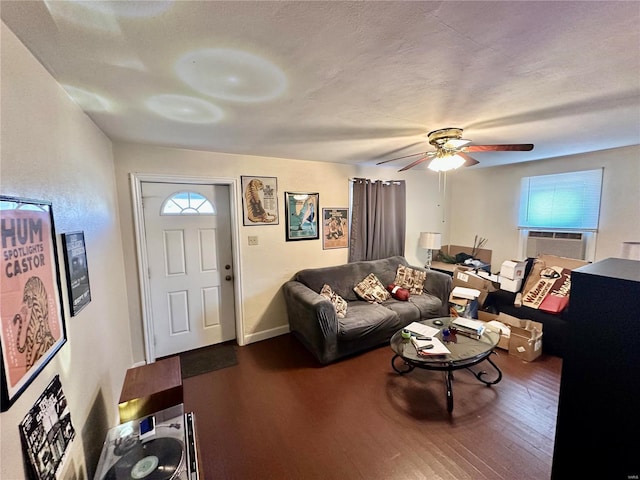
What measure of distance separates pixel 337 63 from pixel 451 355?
226 cm

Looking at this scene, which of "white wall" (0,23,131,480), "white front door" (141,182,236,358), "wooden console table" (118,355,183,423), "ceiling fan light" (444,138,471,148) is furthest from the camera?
"white front door" (141,182,236,358)

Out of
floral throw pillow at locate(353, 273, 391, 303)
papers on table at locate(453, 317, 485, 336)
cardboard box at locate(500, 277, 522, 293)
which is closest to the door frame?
floral throw pillow at locate(353, 273, 391, 303)

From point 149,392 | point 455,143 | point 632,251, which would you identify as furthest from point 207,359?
point 632,251

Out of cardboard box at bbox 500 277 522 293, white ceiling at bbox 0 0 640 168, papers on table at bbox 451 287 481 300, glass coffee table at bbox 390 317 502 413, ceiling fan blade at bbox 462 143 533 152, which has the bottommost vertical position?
glass coffee table at bbox 390 317 502 413

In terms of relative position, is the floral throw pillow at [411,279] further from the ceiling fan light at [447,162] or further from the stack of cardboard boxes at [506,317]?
the ceiling fan light at [447,162]

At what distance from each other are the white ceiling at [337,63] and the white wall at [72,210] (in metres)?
0.16

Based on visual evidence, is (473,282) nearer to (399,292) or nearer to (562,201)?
(399,292)

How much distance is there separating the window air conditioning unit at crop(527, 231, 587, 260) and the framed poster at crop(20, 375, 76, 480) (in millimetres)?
5067

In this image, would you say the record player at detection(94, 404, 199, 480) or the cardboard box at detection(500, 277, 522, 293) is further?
the cardboard box at detection(500, 277, 522, 293)

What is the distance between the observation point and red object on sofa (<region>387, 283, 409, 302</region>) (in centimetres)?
352

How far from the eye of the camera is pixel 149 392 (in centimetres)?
165

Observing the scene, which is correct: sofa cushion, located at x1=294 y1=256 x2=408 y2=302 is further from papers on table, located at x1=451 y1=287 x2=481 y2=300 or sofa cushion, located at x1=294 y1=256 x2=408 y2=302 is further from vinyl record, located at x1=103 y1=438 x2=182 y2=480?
vinyl record, located at x1=103 y1=438 x2=182 y2=480

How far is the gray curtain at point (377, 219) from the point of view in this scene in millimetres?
3900

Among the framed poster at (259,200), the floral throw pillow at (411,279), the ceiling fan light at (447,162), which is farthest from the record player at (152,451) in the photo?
the floral throw pillow at (411,279)
